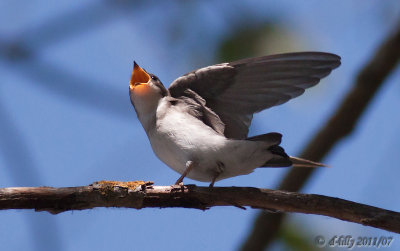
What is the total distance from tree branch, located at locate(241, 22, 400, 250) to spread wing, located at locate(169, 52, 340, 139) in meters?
0.24

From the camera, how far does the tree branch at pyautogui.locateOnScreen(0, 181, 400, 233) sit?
2963 millimetres

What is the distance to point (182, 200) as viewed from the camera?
323 cm

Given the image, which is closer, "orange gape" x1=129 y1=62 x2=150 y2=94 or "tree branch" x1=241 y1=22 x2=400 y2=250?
"tree branch" x1=241 y1=22 x2=400 y2=250

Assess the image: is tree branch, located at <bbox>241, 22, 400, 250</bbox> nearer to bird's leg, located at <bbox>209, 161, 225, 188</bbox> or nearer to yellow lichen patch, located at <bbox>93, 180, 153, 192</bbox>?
bird's leg, located at <bbox>209, 161, 225, 188</bbox>

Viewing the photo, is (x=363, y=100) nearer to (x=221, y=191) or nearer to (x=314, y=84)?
(x=314, y=84)

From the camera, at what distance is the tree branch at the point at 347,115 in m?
3.54

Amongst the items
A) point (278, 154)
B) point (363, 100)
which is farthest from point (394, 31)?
point (278, 154)

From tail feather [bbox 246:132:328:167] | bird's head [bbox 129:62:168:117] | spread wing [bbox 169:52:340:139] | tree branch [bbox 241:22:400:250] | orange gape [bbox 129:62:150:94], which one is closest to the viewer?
tail feather [bbox 246:132:328:167]

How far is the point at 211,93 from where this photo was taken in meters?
4.17

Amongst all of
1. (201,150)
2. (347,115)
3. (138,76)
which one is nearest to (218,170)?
(201,150)

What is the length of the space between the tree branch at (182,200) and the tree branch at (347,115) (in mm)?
301

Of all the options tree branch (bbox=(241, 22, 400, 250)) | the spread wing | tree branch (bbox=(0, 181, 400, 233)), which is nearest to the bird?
the spread wing

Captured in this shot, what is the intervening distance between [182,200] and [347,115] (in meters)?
1.28

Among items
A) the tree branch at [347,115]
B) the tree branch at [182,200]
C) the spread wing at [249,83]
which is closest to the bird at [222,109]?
the spread wing at [249,83]
